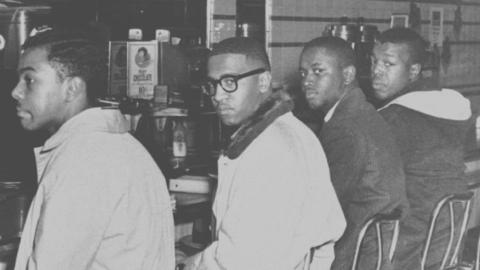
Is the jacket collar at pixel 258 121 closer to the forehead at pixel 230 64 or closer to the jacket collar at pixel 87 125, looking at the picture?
the forehead at pixel 230 64

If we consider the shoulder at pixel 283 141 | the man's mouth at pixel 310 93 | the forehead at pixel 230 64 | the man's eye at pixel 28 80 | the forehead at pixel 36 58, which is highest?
the forehead at pixel 36 58

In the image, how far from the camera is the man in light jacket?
188 centimetres

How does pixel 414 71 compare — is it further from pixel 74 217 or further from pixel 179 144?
pixel 74 217

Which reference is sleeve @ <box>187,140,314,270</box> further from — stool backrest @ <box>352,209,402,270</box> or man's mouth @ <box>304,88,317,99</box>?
man's mouth @ <box>304,88,317,99</box>

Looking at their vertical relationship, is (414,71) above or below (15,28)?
below

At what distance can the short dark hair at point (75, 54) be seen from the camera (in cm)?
209

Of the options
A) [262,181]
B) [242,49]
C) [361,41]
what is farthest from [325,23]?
[262,181]

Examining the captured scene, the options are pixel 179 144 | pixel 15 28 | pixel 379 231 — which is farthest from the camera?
pixel 179 144

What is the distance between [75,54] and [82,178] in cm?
41

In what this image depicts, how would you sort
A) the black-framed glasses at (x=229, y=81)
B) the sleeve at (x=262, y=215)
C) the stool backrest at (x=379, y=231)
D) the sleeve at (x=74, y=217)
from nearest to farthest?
the sleeve at (x=74, y=217)
the sleeve at (x=262, y=215)
the black-framed glasses at (x=229, y=81)
the stool backrest at (x=379, y=231)

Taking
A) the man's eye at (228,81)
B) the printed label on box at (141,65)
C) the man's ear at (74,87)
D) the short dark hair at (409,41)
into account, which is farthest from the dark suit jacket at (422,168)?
the man's ear at (74,87)

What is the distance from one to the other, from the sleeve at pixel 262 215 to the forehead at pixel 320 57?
1.48m

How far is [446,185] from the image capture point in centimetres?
369

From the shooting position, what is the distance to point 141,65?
4742 mm
